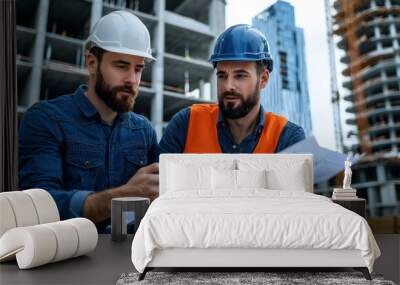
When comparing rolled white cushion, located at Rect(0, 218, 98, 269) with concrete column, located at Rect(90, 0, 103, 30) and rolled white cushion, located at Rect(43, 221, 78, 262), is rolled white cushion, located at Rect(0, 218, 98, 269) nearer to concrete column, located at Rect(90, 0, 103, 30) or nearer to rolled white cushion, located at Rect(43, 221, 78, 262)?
rolled white cushion, located at Rect(43, 221, 78, 262)

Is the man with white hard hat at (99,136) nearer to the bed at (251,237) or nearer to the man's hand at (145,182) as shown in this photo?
the man's hand at (145,182)

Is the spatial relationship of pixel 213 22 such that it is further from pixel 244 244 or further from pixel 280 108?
pixel 244 244

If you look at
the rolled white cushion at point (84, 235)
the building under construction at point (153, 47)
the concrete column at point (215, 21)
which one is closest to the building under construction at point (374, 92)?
the concrete column at point (215, 21)

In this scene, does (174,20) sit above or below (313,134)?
above

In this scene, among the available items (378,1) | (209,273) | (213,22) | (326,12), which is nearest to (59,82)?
(213,22)

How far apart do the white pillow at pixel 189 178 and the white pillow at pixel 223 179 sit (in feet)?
0.20

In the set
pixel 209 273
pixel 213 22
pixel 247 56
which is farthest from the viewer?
pixel 213 22

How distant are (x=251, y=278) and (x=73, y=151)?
2.10 m

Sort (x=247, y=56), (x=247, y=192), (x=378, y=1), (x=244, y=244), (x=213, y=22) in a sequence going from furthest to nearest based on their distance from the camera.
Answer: (x=378, y=1)
(x=213, y=22)
(x=247, y=56)
(x=247, y=192)
(x=244, y=244)

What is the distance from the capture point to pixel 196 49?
4.26 m

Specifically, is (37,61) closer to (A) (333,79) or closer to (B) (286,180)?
(B) (286,180)

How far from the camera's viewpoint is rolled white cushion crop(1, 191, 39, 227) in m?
2.84

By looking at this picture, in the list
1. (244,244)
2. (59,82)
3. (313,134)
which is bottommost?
(244,244)

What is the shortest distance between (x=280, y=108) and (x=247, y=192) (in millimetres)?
1303
